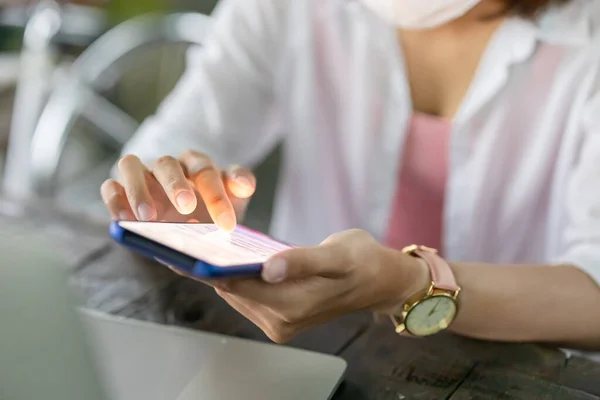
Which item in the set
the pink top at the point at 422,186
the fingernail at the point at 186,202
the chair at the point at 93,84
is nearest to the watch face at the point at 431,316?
the fingernail at the point at 186,202

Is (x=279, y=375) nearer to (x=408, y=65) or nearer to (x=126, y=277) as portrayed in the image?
(x=126, y=277)

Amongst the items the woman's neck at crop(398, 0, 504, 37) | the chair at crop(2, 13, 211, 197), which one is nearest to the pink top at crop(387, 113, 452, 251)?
the woman's neck at crop(398, 0, 504, 37)

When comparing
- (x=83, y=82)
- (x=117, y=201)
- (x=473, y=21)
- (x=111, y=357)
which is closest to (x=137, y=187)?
(x=117, y=201)

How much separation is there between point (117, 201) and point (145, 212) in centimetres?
5

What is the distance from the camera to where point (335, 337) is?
1.89ft

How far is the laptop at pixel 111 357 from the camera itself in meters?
0.25

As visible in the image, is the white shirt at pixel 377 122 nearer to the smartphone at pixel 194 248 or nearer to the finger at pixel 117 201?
the finger at pixel 117 201

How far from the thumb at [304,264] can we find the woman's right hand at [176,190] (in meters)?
0.12

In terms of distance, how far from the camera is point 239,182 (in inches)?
25.7

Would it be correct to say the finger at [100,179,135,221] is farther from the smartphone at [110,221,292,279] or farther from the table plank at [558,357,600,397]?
the table plank at [558,357,600,397]

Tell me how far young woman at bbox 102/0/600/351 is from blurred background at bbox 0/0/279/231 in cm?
41

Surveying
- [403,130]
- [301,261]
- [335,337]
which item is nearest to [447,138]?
[403,130]

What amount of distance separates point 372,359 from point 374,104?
44cm

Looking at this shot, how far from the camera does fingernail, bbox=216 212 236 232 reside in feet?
1.72
